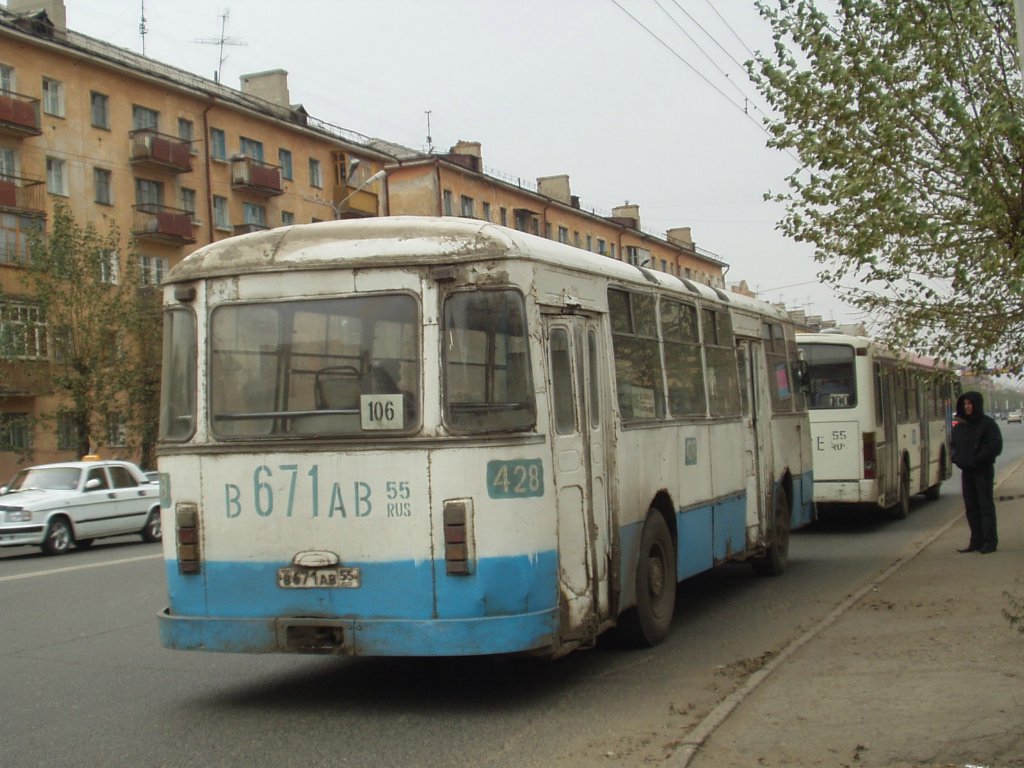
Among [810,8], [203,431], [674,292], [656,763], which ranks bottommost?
[656,763]

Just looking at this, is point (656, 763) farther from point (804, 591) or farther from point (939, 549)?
point (939, 549)

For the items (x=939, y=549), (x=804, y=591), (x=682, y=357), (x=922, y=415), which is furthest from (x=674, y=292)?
(x=922, y=415)

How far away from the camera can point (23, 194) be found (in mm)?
45219

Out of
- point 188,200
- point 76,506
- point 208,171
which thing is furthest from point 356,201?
point 76,506

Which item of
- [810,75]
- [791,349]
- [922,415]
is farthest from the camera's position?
[922,415]

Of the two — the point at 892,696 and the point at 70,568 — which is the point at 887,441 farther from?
the point at 892,696

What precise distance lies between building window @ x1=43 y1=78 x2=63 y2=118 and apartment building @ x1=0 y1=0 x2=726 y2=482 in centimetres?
5

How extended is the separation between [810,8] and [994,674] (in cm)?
671

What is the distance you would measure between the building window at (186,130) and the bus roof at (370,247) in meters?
47.3

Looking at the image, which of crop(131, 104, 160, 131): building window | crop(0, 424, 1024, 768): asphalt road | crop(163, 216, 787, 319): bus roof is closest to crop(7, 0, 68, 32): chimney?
crop(131, 104, 160, 131): building window

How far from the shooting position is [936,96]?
11805mm

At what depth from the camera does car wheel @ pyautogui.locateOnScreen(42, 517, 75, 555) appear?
2308 centimetres

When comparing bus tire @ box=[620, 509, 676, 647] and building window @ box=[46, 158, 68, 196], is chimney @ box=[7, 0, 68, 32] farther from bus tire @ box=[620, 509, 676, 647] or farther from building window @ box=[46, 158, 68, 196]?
bus tire @ box=[620, 509, 676, 647]

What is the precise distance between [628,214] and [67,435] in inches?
2073
